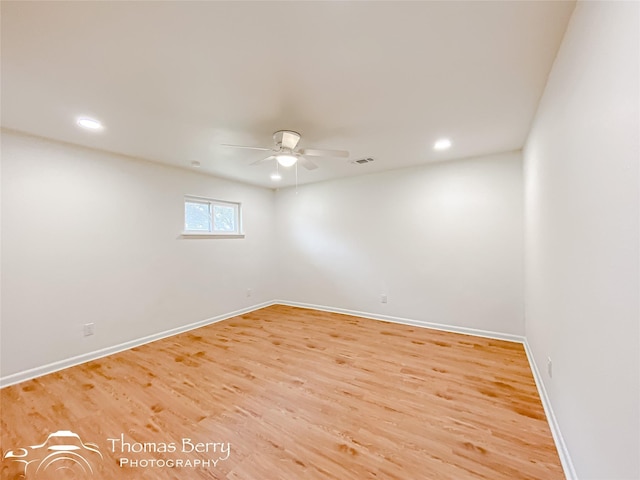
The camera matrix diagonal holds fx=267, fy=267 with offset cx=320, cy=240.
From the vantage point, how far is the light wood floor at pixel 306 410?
1.50 metres

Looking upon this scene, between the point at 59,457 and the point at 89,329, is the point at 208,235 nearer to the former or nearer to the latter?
the point at 89,329

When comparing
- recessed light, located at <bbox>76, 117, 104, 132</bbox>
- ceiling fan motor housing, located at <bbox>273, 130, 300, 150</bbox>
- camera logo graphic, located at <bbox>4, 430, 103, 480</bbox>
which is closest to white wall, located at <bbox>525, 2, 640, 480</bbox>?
ceiling fan motor housing, located at <bbox>273, 130, 300, 150</bbox>

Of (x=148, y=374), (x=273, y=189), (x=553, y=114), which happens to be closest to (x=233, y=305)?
(x=148, y=374)

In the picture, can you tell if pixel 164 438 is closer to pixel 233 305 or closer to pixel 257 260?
pixel 233 305

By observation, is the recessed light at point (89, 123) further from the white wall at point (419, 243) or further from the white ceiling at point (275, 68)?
the white wall at point (419, 243)

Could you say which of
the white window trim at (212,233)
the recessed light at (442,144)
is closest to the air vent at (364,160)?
the recessed light at (442,144)

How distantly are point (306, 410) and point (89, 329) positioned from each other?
2.60 m

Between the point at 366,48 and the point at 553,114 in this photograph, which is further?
the point at 553,114

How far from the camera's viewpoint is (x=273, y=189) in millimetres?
5398

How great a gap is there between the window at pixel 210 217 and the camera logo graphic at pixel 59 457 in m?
2.61

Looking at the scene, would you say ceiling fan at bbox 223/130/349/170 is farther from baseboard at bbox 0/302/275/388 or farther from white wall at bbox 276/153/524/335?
baseboard at bbox 0/302/275/388

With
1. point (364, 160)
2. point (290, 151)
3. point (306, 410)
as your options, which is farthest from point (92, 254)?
point (364, 160)

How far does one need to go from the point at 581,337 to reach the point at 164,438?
2406 mm

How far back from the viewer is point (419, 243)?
388cm
